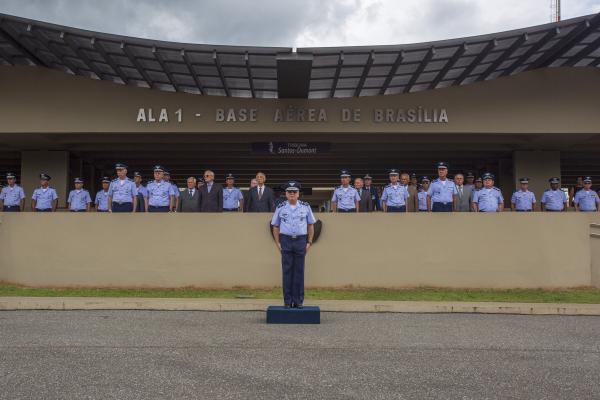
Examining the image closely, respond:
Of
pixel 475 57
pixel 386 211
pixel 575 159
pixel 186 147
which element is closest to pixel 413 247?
pixel 386 211

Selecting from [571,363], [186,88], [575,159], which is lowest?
[571,363]

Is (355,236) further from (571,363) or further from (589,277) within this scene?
(571,363)

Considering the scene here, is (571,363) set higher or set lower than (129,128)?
lower

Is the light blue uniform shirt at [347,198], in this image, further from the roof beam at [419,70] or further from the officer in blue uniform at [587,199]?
the officer in blue uniform at [587,199]

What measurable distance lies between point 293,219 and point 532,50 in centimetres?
941

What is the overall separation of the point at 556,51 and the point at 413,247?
7037 mm

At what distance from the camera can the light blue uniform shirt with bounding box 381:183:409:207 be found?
45.4 feet

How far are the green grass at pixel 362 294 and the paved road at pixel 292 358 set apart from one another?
2596 mm

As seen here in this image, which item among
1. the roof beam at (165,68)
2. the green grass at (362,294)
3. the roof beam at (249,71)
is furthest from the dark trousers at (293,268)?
the roof beam at (165,68)

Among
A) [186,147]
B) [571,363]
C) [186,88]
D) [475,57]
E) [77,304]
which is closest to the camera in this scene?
[571,363]

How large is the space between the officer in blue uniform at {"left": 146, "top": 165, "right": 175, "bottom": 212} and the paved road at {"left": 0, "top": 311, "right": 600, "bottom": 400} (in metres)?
4.42

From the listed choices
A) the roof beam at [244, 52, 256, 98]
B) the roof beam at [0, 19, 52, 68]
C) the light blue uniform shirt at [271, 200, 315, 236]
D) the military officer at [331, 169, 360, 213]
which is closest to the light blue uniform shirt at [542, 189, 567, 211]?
the military officer at [331, 169, 360, 213]

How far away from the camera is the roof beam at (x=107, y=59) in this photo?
14.2 m

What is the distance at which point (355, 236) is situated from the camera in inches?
522
